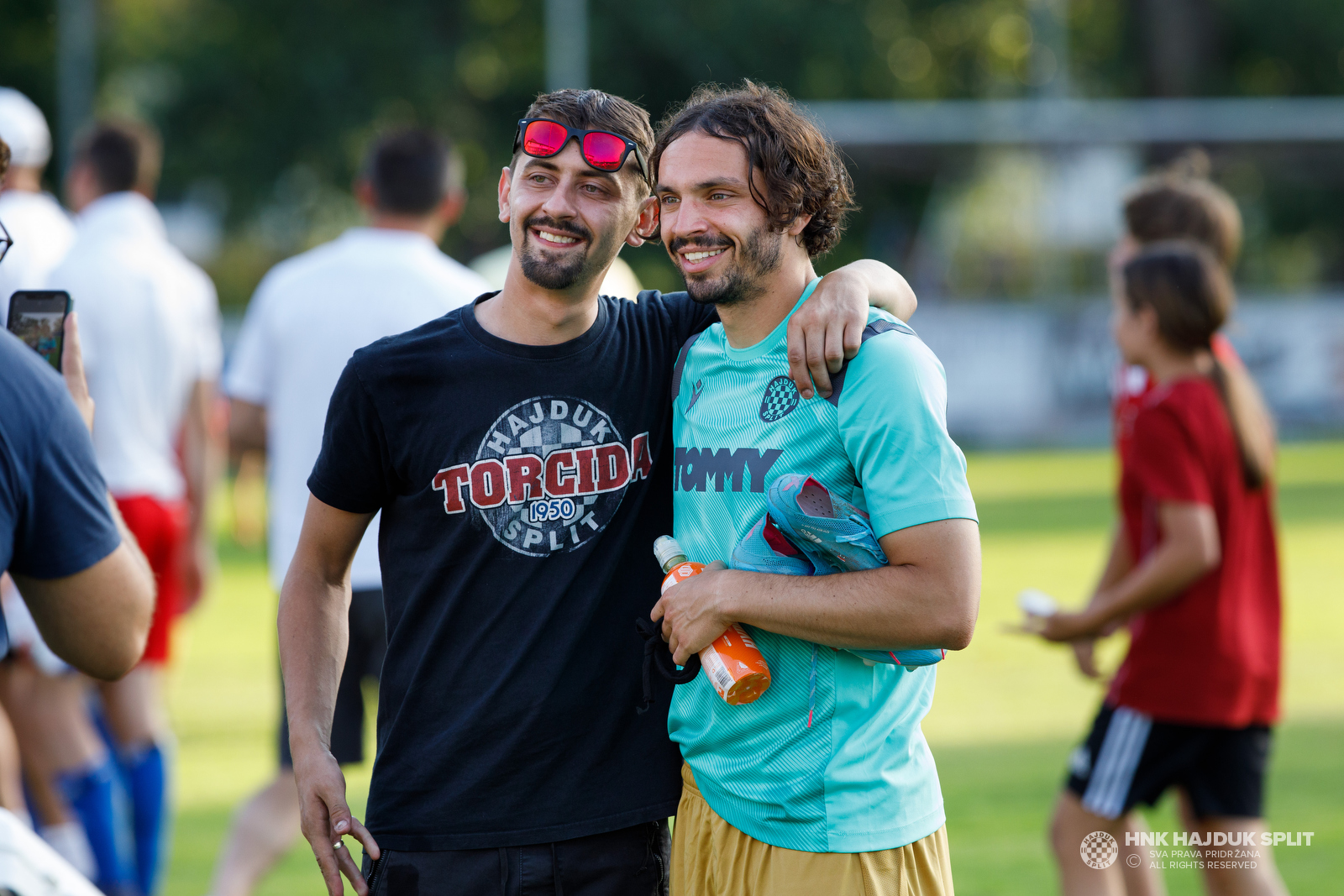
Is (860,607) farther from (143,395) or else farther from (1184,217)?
(143,395)

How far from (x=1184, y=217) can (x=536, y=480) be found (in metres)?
3.20

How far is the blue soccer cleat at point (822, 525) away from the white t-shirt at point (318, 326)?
100 inches

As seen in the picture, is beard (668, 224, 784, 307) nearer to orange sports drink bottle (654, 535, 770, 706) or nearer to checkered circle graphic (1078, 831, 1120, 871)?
orange sports drink bottle (654, 535, 770, 706)

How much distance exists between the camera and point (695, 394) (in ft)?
9.86

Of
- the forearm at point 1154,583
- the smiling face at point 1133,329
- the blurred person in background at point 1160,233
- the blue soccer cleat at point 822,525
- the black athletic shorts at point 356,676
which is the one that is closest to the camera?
the blue soccer cleat at point 822,525

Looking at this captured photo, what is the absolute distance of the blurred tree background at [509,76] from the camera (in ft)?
115

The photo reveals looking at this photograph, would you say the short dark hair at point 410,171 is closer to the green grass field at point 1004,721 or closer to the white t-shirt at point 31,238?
the white t-shirt at point 31,238

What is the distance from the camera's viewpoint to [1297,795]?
6.57m

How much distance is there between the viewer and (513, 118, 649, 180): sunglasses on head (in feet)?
10.0

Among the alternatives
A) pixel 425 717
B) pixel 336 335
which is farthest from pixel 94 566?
pixel 336 335

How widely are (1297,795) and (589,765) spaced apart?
477 cm

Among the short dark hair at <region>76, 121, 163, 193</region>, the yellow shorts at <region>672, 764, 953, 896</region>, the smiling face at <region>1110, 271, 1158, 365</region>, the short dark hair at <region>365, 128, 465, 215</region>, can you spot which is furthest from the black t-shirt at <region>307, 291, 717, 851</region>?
the short dark hair at <region>76, 121, 163, 193</region>

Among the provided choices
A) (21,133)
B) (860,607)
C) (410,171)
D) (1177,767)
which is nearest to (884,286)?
(860,607)
